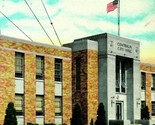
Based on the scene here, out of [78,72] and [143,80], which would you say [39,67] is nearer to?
[78,72]

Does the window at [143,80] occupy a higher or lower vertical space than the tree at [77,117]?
higher

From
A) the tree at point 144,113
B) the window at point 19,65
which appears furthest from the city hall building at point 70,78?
the tree at point 144,113

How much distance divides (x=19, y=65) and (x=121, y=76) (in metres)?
13.2

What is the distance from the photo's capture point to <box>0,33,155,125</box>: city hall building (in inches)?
1426

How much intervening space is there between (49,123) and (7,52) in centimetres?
750

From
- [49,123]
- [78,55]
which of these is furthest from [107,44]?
[49,123]

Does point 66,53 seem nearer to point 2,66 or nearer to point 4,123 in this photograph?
point 2,66

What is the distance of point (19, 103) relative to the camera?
36406 mm

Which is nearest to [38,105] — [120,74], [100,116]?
[100,116]

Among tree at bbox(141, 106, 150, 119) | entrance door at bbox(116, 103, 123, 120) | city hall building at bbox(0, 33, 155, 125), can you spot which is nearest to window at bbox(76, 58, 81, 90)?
city hall building at bbox(0, 33, 155, 125)

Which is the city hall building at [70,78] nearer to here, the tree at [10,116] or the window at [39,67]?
the window at [39,67]

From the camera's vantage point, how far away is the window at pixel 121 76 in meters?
44.2

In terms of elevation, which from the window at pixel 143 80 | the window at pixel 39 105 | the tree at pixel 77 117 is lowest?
the tree at pixel 77 117

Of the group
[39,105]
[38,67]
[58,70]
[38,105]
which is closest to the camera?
[38,105]
